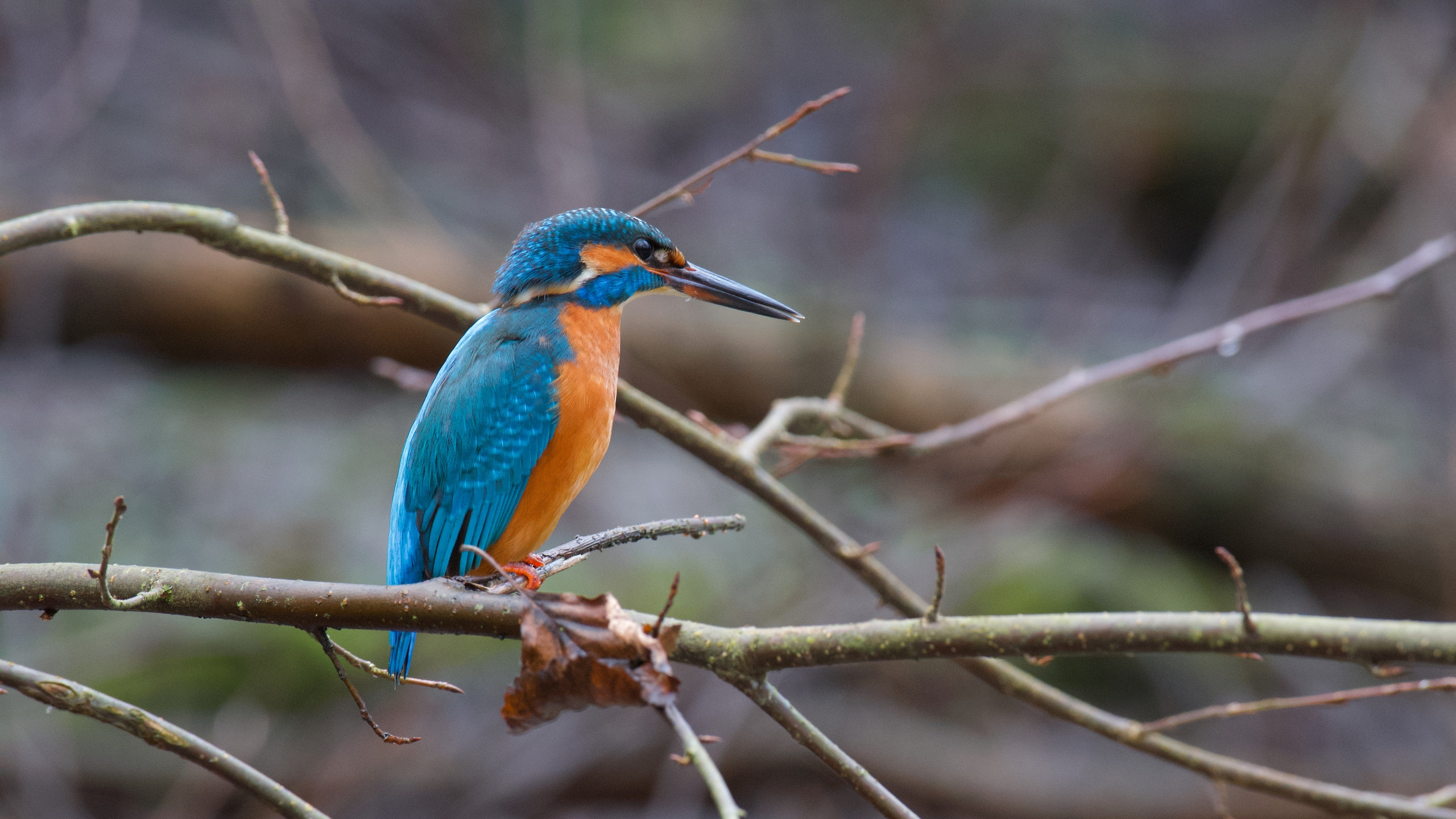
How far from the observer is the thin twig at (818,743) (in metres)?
1.40

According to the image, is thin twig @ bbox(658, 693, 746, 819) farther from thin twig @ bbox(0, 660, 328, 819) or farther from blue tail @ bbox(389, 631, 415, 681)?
blue tail @ bbox(389, 631, 415, 681)

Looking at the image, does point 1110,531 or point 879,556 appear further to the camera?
point 1110,531

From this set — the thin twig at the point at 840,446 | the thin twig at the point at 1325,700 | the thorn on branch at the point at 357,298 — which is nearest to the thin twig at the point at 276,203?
the thorn on branch at the point at 357,298

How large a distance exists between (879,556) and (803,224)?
8.03 ft

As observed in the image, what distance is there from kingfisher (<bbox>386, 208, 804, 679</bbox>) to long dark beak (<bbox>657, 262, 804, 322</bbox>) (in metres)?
0.02

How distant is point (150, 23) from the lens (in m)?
5.73

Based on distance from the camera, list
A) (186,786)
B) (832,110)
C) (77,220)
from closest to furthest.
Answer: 1. (77,220)
2. (186,786)
3. (832,110)

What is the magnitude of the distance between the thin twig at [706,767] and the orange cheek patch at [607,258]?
3.56ft

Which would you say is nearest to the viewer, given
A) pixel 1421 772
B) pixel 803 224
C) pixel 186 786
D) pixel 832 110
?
pixel 186 786

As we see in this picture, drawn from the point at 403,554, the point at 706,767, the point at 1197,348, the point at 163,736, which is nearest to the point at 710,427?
Answer: the point at 403,554

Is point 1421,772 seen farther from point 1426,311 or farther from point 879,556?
point 1426,311

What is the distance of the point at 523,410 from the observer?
179cm

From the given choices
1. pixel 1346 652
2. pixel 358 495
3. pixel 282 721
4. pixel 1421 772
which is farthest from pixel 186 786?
pixel 1421 772

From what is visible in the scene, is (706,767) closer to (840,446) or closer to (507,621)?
(507,621)
